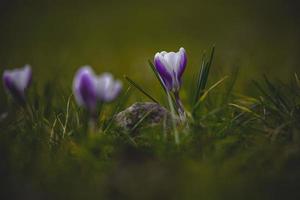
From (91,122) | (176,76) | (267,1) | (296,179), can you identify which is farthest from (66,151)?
(267,1)

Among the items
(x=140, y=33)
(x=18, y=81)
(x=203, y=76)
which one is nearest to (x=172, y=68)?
(x=203, y=76)

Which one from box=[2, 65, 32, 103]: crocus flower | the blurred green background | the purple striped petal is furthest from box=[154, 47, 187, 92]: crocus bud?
the blurred green background

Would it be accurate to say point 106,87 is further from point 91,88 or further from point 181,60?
point 181,60

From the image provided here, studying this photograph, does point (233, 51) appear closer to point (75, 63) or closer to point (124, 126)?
point (75, 63)

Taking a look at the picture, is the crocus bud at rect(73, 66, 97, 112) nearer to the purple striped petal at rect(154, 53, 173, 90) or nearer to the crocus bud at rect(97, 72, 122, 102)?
the crocus bud at rect(97, 72, 122, 102)

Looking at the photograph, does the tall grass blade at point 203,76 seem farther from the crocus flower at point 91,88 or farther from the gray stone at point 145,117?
the crocus flower at point 91,88
